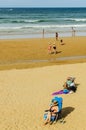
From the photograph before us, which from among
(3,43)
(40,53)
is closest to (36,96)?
(40,53)

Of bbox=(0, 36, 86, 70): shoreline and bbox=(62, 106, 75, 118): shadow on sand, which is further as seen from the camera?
Result: bbox=(0, 36, 86, 70): shoreline

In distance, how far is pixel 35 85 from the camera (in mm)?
17828

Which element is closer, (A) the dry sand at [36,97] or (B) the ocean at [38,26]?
(A) the dry sand at [36,97]

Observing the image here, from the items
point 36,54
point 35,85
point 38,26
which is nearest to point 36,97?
point 35,85

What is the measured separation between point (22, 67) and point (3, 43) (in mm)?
9508

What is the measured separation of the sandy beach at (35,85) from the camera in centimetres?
1326

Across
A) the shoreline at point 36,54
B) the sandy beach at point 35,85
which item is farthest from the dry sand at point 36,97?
the shoreline at point 36,54

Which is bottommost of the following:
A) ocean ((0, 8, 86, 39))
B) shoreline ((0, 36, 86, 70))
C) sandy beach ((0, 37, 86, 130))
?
ocean ((0, 8, 86, 39))

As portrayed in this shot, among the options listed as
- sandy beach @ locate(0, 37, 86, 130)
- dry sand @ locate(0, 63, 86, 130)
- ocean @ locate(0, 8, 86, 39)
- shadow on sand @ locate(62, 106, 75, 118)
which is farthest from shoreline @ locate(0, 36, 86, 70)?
shadow on sand @ locate(62, 106, 75, 118)

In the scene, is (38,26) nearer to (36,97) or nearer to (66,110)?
(36,97)

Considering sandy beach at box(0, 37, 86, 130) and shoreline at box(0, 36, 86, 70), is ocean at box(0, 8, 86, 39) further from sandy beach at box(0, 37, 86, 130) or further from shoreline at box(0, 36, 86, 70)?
sandy beach at box(0, 37, 86, 130)

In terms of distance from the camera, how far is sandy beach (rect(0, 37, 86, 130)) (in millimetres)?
13258

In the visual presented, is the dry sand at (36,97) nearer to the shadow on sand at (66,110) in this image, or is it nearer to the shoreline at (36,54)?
the shadow on sand at (66,110)

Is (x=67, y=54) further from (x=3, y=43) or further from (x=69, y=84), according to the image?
(x=69, y=84)
